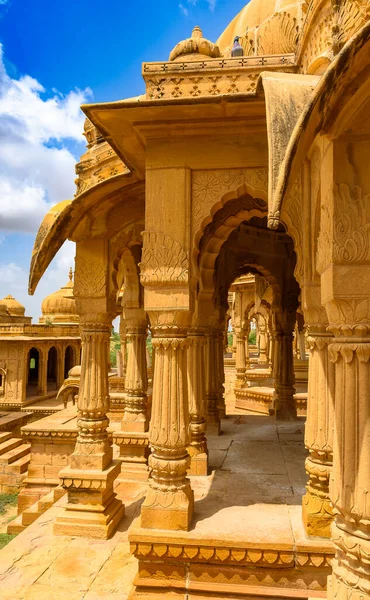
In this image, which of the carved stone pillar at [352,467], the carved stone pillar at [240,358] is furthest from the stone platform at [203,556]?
the carved stone pillar at [240,358]

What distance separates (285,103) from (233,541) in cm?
388

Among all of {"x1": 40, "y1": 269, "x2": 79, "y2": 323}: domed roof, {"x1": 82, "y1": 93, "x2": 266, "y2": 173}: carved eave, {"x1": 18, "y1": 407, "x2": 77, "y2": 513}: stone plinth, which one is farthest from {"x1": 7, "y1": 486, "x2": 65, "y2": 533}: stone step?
{"x1": 40, "y1": 269, "x2": 79, "y2": 323}: domed roof

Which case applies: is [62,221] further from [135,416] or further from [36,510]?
[36,510]

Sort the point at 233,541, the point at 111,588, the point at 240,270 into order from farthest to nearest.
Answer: the point at 240,270 < the point at 111,588 < the point at 233,541

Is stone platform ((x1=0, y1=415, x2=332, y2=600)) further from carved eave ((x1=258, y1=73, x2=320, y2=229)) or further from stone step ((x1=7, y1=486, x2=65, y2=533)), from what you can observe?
carved eave ((x1=258, y1=73, x2=320, y2=229))

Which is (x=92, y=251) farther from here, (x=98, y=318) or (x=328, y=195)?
(x=328, y=195)

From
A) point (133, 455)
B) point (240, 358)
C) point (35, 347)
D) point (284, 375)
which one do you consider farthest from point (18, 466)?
point (35, 347)

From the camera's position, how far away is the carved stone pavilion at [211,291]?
3.08 meters

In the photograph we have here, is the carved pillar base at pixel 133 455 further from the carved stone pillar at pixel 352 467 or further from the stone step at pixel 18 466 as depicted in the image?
the stone step at pixel 18 466

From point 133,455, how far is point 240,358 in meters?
11.0

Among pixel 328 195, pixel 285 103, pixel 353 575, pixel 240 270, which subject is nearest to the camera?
pixel 353 575

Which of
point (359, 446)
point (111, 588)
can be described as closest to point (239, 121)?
point (359, 446)

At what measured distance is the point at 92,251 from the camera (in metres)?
6.81

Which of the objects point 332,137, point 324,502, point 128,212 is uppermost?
point 128,212
